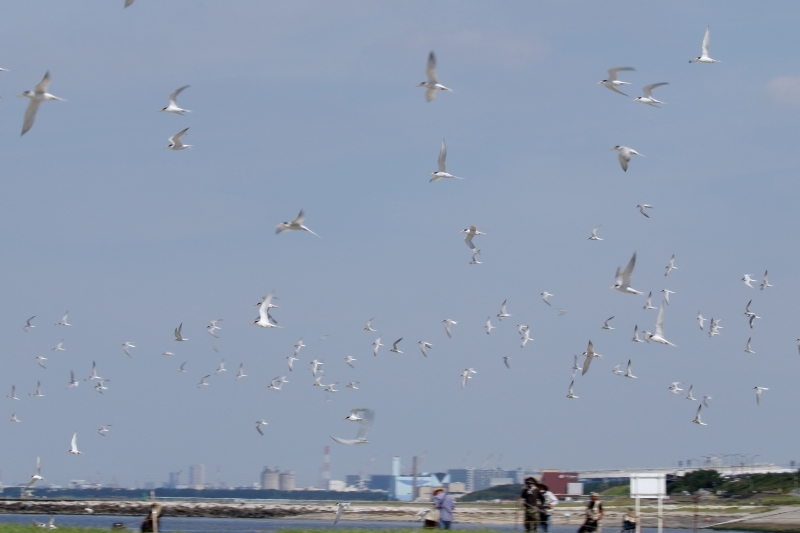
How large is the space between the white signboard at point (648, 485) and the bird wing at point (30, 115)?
18.1 meters

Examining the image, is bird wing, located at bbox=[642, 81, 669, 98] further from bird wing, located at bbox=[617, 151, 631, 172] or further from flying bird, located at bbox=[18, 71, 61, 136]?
flying bird, located at bbox=[18, 71, 61, 136]

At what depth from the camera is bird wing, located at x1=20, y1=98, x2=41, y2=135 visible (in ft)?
103

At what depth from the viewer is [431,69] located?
140 feet

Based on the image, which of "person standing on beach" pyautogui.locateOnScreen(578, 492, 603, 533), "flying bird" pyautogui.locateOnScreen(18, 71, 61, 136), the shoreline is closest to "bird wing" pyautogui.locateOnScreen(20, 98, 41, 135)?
"flying bird" pyautogui.locateOnScreen(18, 71, 61, 136)

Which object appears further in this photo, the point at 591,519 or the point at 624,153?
the point at 624,153

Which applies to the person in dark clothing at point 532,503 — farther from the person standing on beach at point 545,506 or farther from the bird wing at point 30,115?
the bird wing at point 30,115

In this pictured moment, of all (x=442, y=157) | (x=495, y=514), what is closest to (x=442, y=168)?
(x=442, y=157)

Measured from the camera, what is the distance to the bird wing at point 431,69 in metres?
42.8

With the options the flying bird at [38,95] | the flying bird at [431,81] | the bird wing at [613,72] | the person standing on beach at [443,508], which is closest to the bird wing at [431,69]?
the flying bird at [431,81]

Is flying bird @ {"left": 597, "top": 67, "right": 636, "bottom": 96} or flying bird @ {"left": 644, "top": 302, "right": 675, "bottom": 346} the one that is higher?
flying bird @ {"left": 597, "top": 67, "right": 636, "bottom": 96}

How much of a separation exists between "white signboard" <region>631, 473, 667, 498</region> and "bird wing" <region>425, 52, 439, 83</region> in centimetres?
2109

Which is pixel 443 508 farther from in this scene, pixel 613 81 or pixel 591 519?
pixel 613 81

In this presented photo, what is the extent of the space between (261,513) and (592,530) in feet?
334

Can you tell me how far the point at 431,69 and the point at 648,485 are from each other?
21.5 meters
